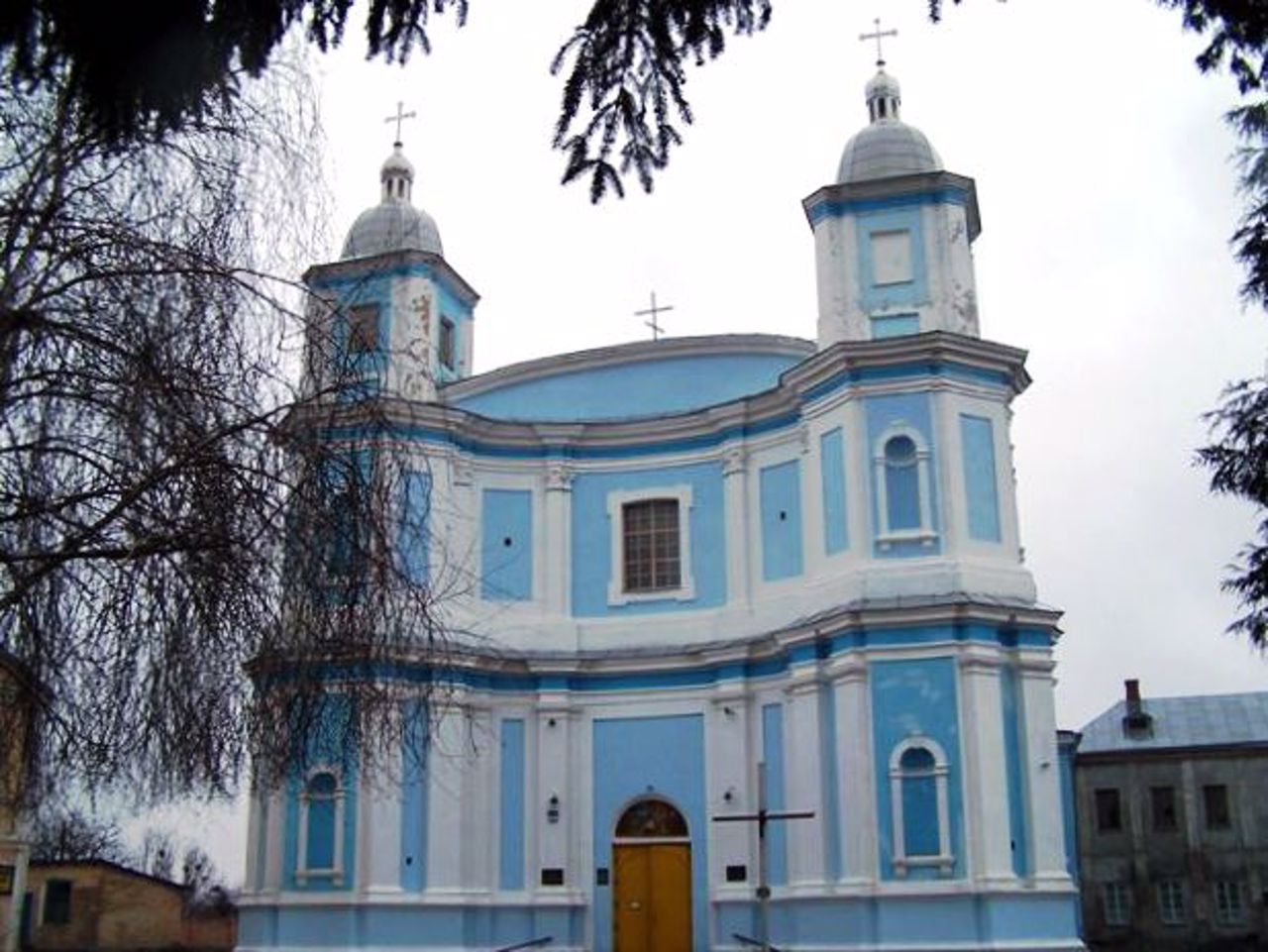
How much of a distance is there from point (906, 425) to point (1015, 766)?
4.83m

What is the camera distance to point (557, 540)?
2498cm

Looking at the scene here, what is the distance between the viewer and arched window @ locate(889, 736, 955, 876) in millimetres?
20578

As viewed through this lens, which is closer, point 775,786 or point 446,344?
point 775,786

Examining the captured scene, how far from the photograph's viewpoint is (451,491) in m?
24.5

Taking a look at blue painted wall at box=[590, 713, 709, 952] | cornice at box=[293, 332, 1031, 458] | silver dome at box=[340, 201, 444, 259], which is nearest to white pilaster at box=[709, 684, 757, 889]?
blue painted wall at box=[590, 713, 709, 952]

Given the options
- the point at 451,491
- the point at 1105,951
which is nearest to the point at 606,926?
the point at 451,491

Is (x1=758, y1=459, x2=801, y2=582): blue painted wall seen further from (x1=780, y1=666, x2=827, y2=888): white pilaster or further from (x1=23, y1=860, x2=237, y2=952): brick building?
(x1=23, y1=860, x2=237, y2=952): brick building

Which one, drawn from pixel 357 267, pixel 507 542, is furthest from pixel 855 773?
pixel 357 267

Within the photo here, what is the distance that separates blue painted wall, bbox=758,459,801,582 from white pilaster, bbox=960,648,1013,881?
332 cm

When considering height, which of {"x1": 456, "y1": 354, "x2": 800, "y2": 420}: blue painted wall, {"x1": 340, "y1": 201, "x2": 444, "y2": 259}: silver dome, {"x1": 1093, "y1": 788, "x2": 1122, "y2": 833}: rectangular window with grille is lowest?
{"x1": 1093, "y1": 788, "x2": 1122, "y2": 833}: rectangular window with grille

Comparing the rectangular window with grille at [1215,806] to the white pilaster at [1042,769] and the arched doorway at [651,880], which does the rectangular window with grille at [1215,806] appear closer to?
the white pilaster at [1042,769]

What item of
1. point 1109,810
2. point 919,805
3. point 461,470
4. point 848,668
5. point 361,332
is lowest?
point 919,805

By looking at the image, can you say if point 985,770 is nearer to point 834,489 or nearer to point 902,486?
point 902,486

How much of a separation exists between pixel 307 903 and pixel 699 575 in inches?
292
